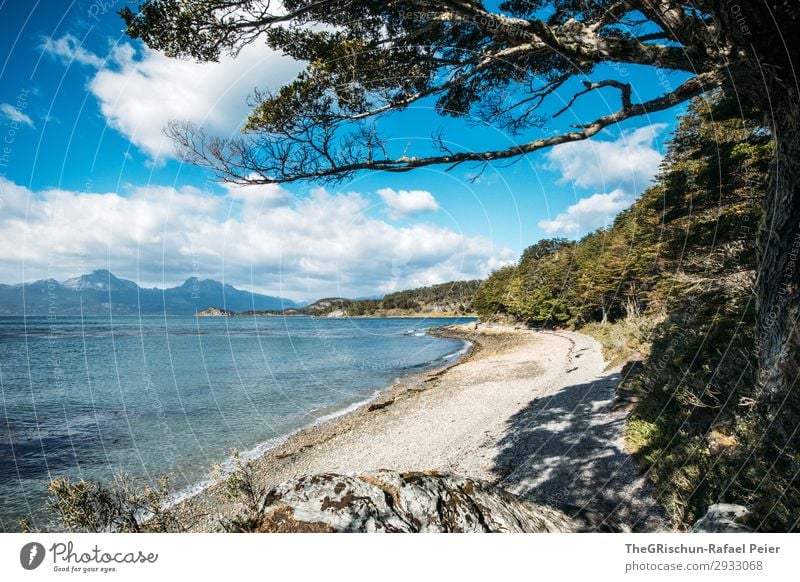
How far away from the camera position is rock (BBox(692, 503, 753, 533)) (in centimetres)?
298

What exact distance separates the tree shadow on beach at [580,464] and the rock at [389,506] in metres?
2.58

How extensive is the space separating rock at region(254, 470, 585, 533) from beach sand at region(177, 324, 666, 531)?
4.69ft

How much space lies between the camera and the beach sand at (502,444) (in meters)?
6.43

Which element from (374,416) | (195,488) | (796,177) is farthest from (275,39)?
(374,416)

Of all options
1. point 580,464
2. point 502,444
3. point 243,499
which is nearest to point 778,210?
point 580,464

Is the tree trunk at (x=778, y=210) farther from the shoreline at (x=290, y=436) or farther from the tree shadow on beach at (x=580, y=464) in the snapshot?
the shoreline at (x=290, y=436)

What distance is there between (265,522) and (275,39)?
5879 mm

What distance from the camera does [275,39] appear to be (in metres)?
4.95

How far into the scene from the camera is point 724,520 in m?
3.09

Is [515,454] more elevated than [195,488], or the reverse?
[515,454]

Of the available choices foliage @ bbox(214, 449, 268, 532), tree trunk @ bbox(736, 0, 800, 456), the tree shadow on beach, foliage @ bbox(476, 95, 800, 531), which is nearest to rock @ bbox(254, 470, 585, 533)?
foliage @ bbox(214, 449, 268, 532)

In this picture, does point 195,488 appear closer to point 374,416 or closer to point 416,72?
point 374,416

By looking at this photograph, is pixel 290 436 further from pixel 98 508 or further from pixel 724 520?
pixel 724 520

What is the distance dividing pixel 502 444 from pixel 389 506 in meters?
7.98
